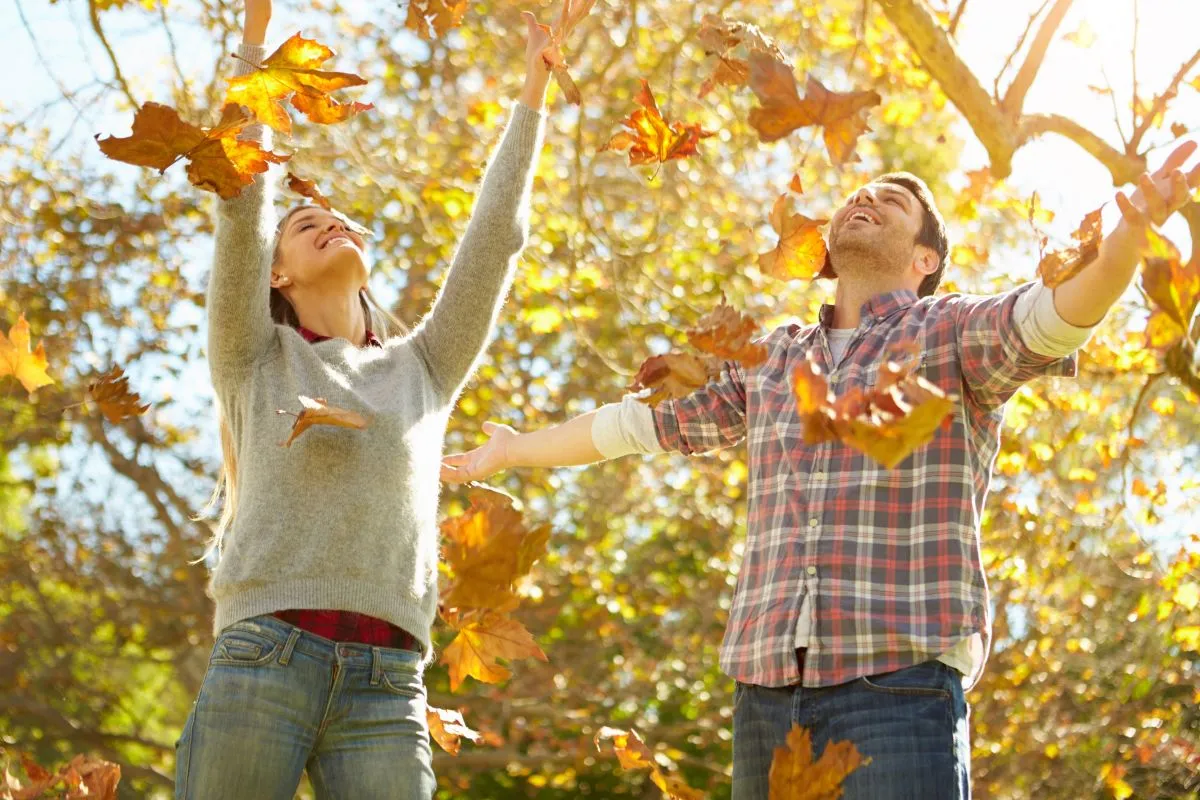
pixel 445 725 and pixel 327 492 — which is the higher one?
pixel 327 492

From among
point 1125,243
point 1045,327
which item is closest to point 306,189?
point 1045,327

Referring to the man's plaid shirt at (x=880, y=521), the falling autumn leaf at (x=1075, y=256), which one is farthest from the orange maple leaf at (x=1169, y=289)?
the man's plaid shirt at (x=880, y=521)

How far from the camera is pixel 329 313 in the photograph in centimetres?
243

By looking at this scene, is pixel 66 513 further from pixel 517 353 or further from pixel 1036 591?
pixel 1036 591

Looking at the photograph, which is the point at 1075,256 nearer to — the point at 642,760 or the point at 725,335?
the point at 725,335

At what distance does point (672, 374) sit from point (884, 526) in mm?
409

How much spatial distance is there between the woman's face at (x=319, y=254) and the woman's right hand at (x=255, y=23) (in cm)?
37

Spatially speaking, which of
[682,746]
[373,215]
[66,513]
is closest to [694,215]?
[373,215]

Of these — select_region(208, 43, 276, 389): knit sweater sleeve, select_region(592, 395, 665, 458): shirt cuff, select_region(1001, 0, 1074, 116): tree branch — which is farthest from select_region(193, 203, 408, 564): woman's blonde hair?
select_region(1001, 0, 1074, 116): tree branch

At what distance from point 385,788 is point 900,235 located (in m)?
1.30

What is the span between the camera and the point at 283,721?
6.37ft

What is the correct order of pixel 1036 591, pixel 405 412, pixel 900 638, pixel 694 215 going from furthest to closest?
pixel 694 215
pixel 1036 591
pixel 405 412
pixel 900 638

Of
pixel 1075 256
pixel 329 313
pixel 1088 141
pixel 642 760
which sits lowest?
pixel 642 760

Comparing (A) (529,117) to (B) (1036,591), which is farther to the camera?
Result: (B) (1036,591)
